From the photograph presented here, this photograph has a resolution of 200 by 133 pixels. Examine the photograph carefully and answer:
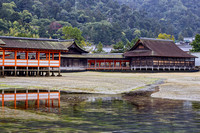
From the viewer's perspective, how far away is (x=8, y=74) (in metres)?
47.5

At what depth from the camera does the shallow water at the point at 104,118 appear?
1170 cm

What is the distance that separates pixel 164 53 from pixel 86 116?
67966mm

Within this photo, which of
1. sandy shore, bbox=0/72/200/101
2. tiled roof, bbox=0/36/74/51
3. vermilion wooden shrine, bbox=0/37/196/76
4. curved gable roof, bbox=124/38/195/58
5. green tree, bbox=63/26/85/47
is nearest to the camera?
sandy shore, bbox=0/72/200/101

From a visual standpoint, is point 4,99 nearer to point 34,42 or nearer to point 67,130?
point 67,130

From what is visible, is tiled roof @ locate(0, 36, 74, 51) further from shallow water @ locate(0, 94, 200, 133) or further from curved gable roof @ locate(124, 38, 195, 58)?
curved gable roof @ locate(124, 38, 195, 58)

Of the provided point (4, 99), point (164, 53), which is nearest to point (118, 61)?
point (164, 53)

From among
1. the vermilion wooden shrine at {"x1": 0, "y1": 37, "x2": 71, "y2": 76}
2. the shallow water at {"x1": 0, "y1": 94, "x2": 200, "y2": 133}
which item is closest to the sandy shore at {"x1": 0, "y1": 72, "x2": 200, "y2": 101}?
the shallow water at {"x1": 0, "y1": 94, "x2": 200, "y2": 133}

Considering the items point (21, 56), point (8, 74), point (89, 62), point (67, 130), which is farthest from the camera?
point (89, 62)

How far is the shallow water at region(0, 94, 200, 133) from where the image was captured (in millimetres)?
11703

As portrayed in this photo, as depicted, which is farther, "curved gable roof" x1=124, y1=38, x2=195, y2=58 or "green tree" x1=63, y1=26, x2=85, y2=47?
"green tree" x1=63, y1=26, x2=85, y2=47

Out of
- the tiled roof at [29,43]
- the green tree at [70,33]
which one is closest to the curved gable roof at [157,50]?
the green tree at [70,33]

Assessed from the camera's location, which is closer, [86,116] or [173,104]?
[86,116]

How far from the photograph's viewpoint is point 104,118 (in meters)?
13.8

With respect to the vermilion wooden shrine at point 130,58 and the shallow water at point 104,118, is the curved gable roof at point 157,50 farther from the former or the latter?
the shallow water at point 104,118
